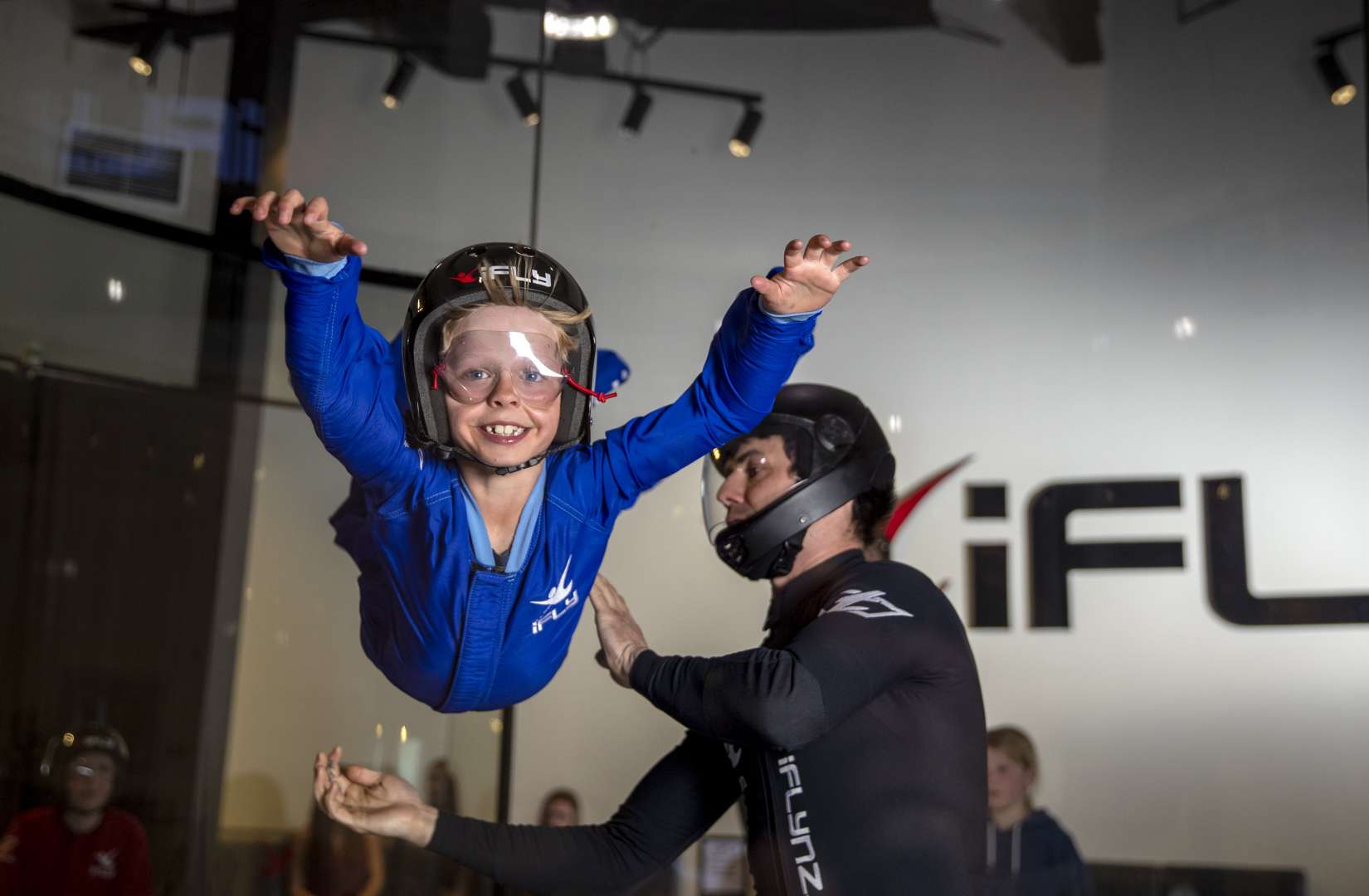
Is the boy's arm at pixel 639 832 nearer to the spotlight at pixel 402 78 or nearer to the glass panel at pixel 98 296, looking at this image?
the glass panel at pixel 98 296

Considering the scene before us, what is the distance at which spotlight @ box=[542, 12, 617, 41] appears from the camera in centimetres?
270

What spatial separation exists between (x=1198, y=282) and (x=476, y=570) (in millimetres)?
1874

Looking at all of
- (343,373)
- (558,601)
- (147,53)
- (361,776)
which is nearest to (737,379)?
(558,601)

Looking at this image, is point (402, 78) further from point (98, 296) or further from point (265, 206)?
point (265, 206)

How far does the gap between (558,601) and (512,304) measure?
1.41 ft

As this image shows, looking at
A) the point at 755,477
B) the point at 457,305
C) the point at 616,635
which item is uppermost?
the point at 457,305

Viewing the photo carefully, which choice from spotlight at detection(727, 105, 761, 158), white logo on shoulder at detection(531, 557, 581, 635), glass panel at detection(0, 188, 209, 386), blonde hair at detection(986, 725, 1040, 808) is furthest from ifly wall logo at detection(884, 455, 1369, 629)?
glass panel at detection(0, 188, 209, 386)

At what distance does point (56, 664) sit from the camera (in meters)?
2.51

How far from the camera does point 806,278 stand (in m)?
1.38

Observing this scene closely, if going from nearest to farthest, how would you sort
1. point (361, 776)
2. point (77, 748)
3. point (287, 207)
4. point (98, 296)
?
point (287, 207)
point (361, 776)
point (77, 748)
point (98, 296)

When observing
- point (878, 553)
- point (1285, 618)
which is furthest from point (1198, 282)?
point (878, 553)

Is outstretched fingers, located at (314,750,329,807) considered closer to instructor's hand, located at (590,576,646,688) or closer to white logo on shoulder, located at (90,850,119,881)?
instructor's hand, located at (590,576,646,688)

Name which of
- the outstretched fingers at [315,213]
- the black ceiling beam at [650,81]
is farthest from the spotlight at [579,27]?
the outstretched fingers at [315,213]

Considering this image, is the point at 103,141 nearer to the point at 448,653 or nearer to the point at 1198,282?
the point at 448,653
